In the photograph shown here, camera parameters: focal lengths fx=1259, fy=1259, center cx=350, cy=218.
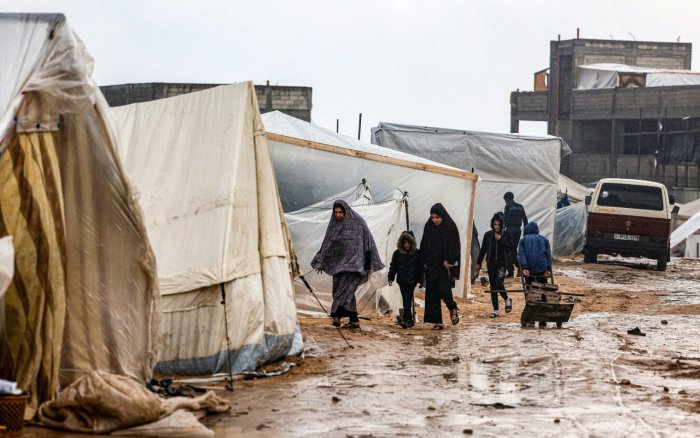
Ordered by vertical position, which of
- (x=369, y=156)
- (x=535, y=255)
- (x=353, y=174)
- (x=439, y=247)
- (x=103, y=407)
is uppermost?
(x=369, y=156)

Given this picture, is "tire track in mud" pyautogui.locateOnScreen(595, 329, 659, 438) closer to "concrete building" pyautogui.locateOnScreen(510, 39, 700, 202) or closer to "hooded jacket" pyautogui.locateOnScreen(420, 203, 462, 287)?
"hooded jacket" pyautogui.locateOnScreen(420, 203, 462, 287)

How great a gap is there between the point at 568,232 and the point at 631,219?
5686mm

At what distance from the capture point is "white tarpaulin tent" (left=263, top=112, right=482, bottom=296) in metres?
16.9

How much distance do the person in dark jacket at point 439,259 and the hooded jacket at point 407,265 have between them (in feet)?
0.45

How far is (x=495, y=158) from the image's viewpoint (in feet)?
84.7

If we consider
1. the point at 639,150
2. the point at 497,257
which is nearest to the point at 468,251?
the point at 497,257

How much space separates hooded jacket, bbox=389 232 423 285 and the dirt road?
1.80 feet

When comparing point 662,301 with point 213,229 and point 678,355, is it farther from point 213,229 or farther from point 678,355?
point 213,229

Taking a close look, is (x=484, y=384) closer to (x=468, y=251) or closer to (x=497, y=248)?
(x=497, y=248)

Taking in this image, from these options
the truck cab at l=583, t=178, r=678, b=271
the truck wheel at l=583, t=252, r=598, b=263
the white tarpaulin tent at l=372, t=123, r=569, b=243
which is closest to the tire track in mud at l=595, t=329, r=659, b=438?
the truck cab at l=583, t=178, r=678, b=271

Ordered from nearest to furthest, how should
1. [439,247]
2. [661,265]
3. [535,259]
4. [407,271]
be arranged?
1. [407,271]
2. [439,247]
3. [535,259]
4. [661,265]

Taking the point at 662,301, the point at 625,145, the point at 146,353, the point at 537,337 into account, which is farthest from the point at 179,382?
the point at 625,145

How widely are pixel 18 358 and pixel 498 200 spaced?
1920 centimetres

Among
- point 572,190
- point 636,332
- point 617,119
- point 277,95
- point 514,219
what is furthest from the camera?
point 617,119
